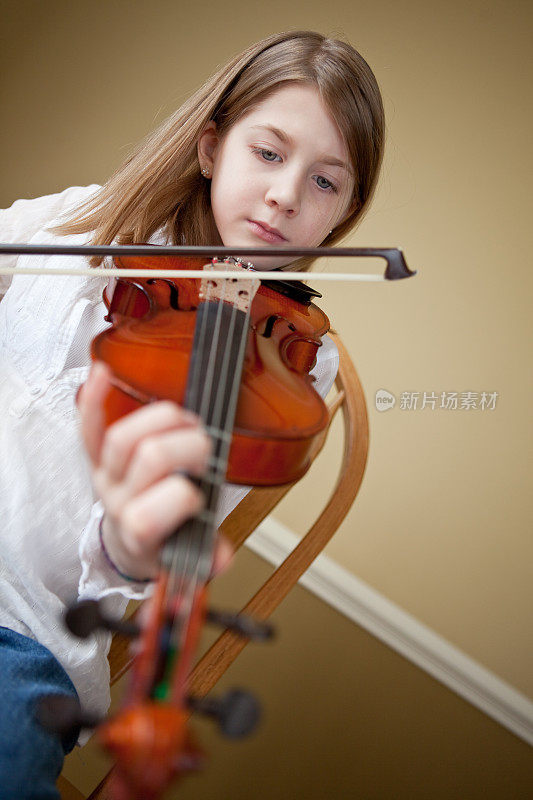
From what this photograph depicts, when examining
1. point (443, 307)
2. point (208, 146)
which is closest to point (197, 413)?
point (208, 146)

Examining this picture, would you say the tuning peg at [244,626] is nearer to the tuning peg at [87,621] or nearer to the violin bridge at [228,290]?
the tuning peg at [87,621]

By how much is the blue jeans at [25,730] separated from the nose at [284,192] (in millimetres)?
458

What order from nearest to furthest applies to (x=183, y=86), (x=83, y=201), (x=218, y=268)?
(x=218, y=268) < (x=83, y=201) < (x=183, y=86)

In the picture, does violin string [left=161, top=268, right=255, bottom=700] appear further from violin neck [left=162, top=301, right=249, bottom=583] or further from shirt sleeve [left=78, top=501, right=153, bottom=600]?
shirt sleeve [left=78, top=501, right=153, bottom=600]

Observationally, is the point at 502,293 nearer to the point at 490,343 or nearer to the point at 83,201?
the point at 490,343

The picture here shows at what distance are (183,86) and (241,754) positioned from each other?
4.11ft

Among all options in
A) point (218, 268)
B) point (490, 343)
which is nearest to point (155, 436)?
point (218, 268)

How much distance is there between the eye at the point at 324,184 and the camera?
0.67m

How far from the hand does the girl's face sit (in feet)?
1.23

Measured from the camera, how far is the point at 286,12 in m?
1.21

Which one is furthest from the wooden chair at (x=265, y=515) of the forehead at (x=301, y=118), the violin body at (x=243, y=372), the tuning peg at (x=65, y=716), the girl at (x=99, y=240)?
the tuning peg at (x=65, y=716)

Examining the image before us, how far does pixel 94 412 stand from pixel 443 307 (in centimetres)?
92

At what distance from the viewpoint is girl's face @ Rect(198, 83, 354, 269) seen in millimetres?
639

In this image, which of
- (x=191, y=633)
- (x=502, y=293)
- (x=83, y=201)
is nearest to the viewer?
(x=191, y=633)
